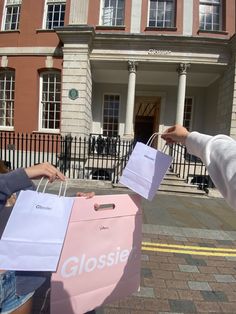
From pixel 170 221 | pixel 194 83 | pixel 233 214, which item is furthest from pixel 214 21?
pixel 170 221

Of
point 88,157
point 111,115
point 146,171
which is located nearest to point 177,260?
point 146,171

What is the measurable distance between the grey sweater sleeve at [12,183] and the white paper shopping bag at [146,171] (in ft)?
2.13

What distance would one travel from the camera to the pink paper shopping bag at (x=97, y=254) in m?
1.90

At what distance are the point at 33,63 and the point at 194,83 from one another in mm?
8277

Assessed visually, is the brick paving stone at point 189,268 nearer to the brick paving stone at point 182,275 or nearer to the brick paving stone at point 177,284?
the brick paving stone at point 182,275

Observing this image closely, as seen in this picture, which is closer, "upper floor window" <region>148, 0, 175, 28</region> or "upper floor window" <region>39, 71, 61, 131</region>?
"upper floor window" <region>148, 0, 175, 28</region>

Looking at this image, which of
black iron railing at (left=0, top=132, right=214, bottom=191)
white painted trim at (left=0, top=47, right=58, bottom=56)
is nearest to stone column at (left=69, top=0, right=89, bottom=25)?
white painted trim at (left=0, top=47, right=58, bottom=56)

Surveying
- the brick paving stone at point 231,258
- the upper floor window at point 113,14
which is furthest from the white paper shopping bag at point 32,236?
the upper floor window at point 113,14

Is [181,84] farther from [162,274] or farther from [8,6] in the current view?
[162,274]

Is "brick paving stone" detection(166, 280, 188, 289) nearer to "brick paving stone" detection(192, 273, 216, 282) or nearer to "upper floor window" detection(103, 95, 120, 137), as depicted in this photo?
"brick paving stone" detection(192, 273, 216, 282)

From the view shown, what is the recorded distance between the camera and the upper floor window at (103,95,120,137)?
1745 cm

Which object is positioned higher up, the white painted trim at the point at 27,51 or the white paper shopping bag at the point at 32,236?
the white painted trim at the point at 27,51

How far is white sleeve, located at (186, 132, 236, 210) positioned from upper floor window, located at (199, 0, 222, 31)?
14.8 metres

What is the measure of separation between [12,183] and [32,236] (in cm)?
33
